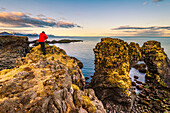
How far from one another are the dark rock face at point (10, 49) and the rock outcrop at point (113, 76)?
2214 centimetres

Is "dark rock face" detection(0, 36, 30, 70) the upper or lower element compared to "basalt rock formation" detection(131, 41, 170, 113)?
upper

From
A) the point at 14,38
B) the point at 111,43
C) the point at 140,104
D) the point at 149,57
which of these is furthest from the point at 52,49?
the point at 149,57

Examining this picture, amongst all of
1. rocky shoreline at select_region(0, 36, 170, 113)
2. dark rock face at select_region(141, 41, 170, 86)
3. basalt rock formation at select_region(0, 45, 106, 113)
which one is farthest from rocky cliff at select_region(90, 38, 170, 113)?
basalt rock formation at select_region(0, 45, 106, 113)

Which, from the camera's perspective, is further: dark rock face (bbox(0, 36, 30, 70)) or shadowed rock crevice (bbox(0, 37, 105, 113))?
dark rock face (bbox(0, 36, 30, 70))

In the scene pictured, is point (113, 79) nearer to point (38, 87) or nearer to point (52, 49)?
point (52, 49)

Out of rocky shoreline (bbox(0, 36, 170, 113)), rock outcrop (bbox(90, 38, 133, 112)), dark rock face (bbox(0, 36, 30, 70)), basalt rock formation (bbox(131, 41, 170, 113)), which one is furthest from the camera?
basalt rock formation (bbox(131, 41, 170, 113))

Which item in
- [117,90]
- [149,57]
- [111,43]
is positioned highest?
[111,43]

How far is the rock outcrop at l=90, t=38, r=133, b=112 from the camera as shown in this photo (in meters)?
22.1

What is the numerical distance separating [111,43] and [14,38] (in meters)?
28.1

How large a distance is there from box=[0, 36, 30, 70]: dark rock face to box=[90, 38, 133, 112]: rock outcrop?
2214cm

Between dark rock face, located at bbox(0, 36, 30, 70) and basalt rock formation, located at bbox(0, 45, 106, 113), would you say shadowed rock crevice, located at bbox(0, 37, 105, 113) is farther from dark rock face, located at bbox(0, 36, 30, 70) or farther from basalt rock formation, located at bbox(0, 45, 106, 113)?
dark rock face, located at bbox(0, 36, 30, 70)

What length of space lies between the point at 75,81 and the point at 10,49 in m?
19.6

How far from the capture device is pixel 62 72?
938cm

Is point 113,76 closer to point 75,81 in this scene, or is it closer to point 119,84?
point 119,84
